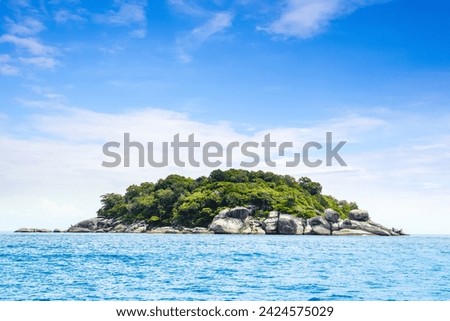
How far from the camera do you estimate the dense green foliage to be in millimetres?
100000

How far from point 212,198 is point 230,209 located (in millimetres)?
7579

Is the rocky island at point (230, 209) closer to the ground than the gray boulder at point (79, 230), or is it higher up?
higher up

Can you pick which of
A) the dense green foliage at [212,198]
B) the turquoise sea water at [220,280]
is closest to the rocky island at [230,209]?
the dense green foliage at [212,198]

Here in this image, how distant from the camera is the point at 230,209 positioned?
95562mm

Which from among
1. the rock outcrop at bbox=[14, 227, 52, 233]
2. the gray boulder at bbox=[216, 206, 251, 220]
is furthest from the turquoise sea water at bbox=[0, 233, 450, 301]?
the rock outcrop at bbox=[14, 227, 52, 233]

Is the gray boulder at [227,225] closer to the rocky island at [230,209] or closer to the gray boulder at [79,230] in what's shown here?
the rocky island at [230,209]

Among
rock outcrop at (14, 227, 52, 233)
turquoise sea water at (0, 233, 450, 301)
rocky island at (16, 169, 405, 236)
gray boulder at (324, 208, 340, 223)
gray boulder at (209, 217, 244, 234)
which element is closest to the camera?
turquoise sea water at (0, 233, 450, 301)

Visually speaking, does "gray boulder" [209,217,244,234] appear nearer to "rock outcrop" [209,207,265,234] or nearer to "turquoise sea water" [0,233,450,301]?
"rock outcrop" [209,207,265,234]

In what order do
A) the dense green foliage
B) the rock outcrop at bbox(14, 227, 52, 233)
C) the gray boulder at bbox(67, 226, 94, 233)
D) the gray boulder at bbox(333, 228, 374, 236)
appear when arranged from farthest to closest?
the rock outcrop at bbox(14, 227, 52, 233) < the gray boulder at bbox(67, 226, 94, 233) < the dense green foliage < the gray boulder at bbox(333, 228, 374, 236)

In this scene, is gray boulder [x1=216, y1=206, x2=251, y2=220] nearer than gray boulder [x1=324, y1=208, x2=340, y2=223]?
No

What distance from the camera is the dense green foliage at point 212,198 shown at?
100000mm

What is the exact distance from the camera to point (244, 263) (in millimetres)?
28891

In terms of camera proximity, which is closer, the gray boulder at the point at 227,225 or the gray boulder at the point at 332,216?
the gray boulder at the point at 332,216
